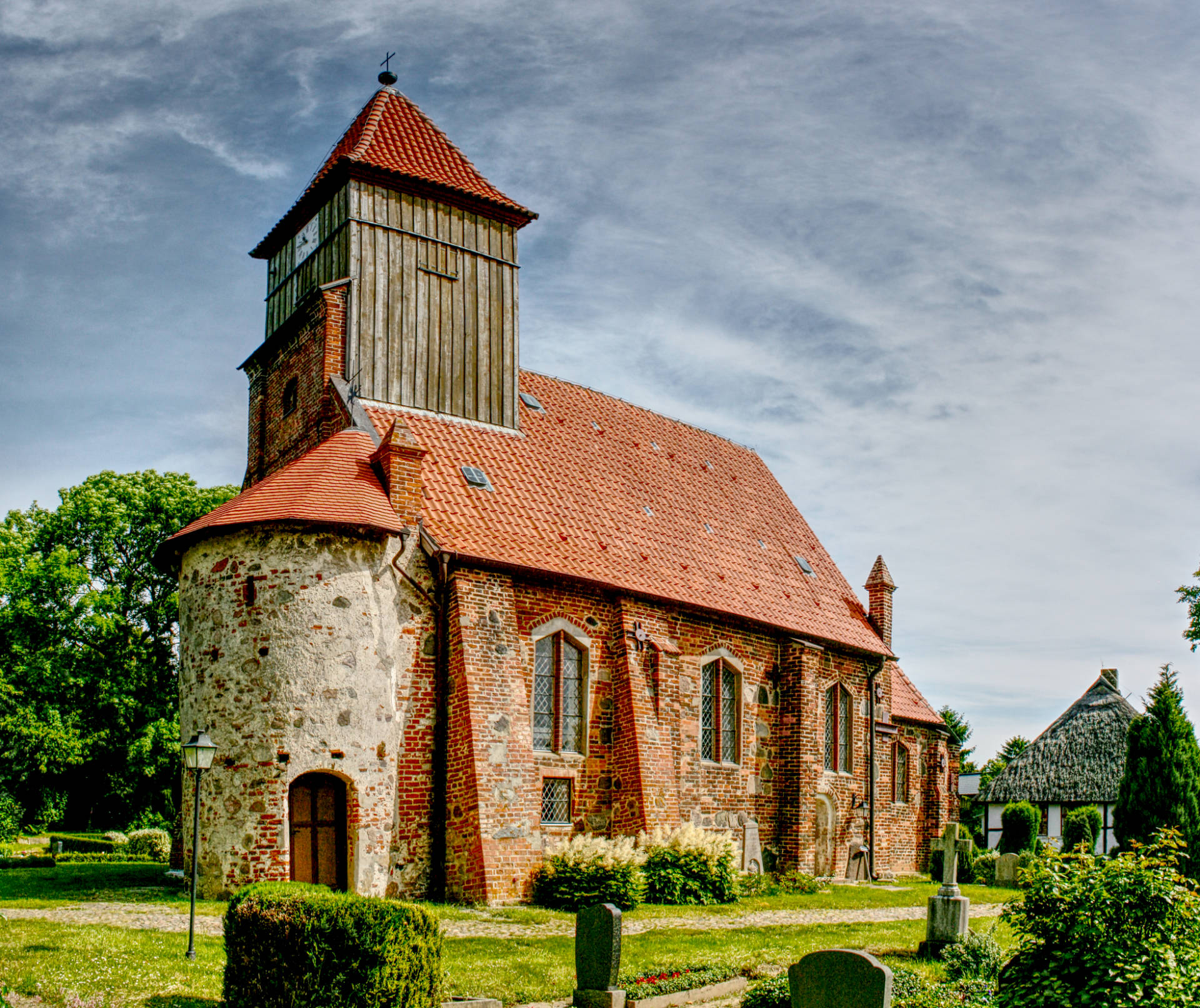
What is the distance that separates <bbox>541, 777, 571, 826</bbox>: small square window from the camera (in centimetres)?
2019

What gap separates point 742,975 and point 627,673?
9150 millimetres

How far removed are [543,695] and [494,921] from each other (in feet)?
16.2

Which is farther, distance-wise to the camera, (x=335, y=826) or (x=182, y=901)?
(x=335, y=826)

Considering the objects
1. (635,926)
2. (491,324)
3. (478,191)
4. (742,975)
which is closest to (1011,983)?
(742,975)

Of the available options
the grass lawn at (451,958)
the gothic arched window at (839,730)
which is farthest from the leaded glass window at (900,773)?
the grass lawn at (451,958)

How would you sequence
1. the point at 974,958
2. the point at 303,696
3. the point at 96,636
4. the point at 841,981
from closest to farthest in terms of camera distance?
the point at 841,981
the point at 974,958
the point at 303,696
the point at 96,636

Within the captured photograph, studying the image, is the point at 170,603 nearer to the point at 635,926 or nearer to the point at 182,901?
the point at 182,901

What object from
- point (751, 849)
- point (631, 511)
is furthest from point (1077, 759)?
point (631, 511)

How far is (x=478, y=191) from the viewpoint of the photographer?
24.7m

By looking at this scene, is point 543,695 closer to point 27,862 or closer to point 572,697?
point 572,697

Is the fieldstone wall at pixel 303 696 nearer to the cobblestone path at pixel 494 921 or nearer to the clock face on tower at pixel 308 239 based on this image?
the cobblestone path at pixel 494 921

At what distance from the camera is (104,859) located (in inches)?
1188

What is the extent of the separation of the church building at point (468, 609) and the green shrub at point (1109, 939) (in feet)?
33.8

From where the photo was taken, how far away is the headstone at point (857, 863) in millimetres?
27375
